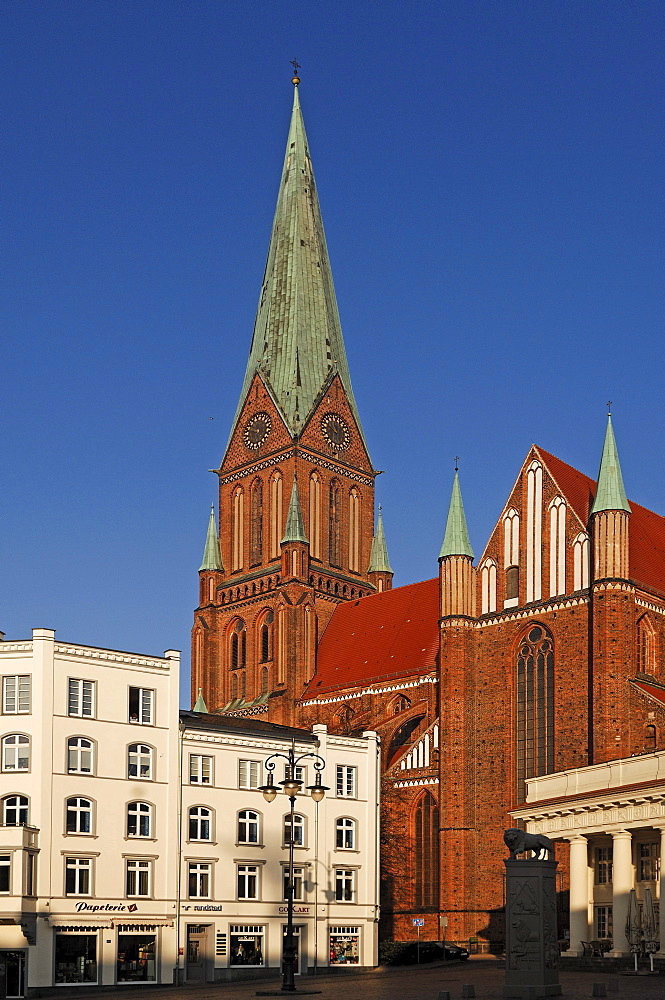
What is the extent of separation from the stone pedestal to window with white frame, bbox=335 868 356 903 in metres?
26.1

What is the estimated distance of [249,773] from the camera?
184 ft

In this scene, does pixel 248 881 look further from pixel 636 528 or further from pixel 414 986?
pixel 636 528

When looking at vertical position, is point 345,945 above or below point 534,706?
below

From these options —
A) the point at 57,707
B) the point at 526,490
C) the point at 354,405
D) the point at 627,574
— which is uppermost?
the point at 354,405

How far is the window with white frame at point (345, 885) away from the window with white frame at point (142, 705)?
433 inches

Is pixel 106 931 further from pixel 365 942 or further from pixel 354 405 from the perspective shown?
pixel 354 405

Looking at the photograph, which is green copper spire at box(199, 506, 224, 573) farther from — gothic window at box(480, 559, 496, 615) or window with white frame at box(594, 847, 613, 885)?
window with white frame at box(594, 847, 613, 885)

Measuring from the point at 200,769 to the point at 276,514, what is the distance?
145 ft

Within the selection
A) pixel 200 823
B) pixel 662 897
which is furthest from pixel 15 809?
pixel 662 897

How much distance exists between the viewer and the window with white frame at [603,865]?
53500 millimetres

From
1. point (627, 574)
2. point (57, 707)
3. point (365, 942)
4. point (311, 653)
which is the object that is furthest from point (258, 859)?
point (311, 653)

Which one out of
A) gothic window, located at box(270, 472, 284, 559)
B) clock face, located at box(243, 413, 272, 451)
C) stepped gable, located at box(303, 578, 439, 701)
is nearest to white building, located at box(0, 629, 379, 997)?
stepped gable, located at box(303, 578, 439, 701)

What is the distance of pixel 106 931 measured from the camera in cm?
4978

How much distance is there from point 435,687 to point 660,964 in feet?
112
